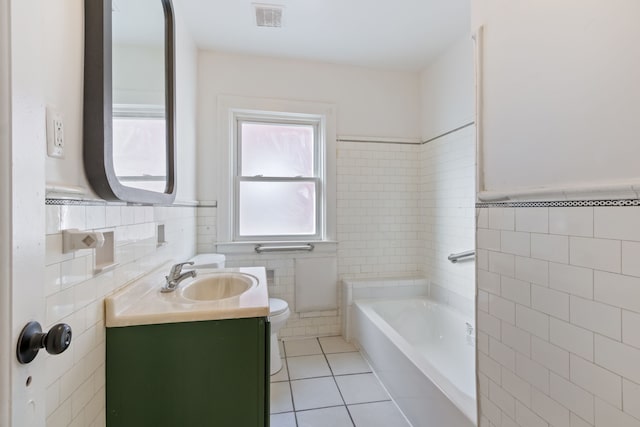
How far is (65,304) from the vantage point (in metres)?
0.84

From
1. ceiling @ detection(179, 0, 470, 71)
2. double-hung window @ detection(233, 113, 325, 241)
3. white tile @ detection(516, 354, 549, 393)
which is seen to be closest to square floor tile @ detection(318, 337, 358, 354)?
double-hung window @ detection(233, 113, 325, 241)

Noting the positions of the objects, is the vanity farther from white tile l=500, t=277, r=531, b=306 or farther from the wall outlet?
white tile l=500, t=277, r=531, b=306

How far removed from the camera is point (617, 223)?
2.61 feet

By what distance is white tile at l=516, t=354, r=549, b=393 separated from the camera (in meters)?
1.00

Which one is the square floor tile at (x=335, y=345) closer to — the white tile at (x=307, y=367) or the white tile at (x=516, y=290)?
the white tile at (x=307, y=367)

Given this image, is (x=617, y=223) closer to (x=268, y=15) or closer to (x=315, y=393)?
(x=315, y=393)

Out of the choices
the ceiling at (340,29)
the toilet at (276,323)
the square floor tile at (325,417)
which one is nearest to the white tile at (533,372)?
the square floor tile at (325,417)

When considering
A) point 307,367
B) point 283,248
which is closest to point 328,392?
point 307,367

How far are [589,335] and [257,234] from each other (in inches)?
92.8

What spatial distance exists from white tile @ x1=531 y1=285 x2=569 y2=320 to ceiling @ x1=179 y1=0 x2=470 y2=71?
1.93 m

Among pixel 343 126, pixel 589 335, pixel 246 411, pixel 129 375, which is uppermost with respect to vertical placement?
pixel 343 126

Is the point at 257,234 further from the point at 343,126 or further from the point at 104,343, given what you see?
the point at 104,343

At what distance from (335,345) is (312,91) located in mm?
2302

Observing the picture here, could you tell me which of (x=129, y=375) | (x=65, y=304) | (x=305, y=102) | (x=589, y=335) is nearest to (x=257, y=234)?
(x=305, y=102)
